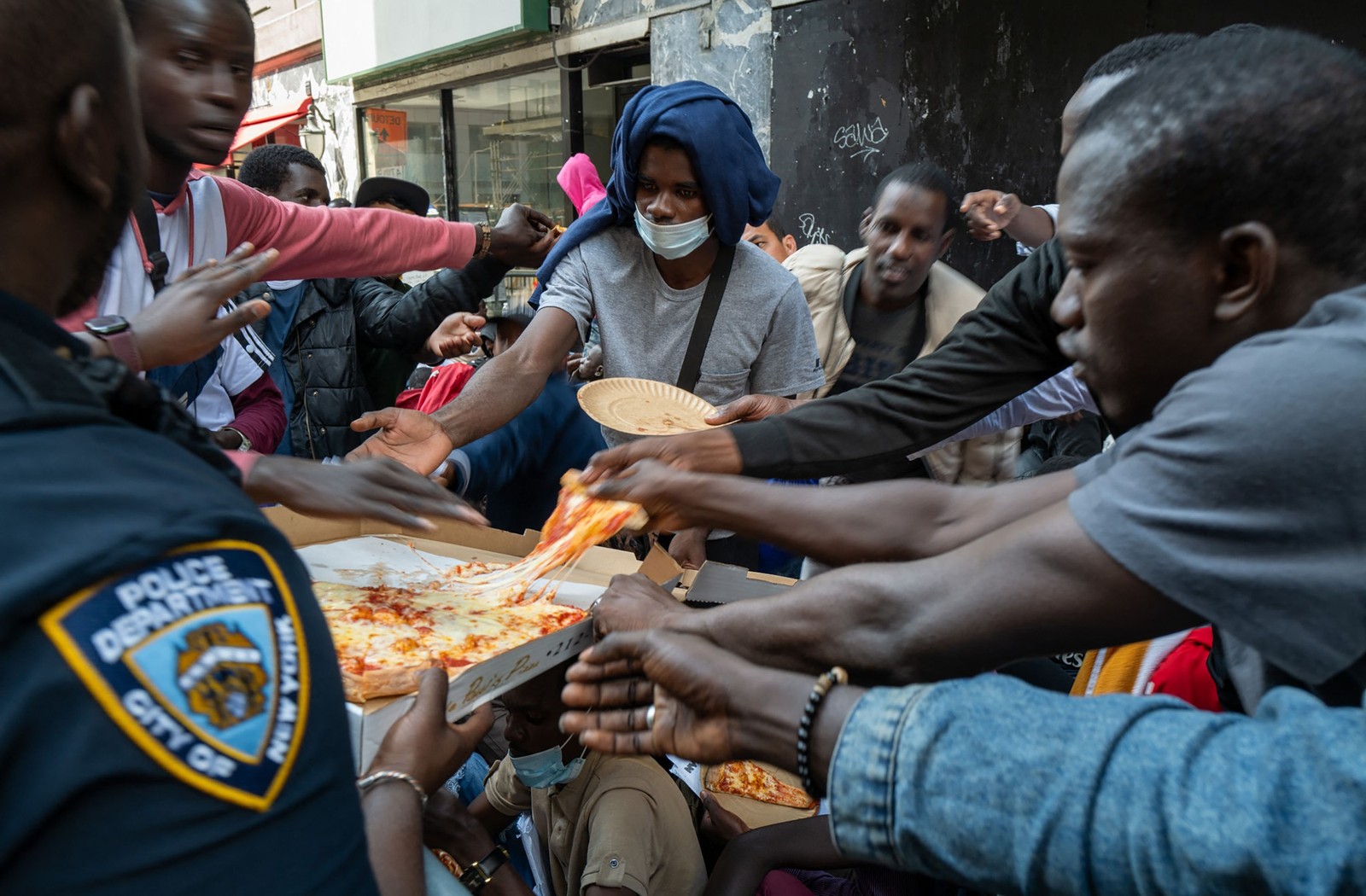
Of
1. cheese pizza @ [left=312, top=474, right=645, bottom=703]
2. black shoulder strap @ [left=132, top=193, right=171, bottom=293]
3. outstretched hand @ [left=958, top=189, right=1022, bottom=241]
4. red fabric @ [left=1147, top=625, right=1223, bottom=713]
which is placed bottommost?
cheese pizza @ [left=312, top=474, right=645, bottom=703]

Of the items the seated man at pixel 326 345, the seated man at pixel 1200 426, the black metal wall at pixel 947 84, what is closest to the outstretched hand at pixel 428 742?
the seated man at pixel 1200 426

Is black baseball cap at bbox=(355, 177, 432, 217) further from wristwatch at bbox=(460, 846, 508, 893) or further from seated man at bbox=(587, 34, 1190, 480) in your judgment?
wristwatch at bbox=(460, 846, 508, 893)

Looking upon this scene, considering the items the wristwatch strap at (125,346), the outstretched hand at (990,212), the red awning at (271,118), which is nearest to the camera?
the wristwatch strap at (125,346)

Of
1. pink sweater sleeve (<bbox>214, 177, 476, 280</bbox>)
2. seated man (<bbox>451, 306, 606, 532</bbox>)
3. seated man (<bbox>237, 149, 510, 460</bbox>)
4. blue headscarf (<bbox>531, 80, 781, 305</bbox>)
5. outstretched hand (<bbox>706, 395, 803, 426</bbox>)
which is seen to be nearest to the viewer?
pink sweater sleeve (<bbox>214, 177, 476, 280</bbox>)

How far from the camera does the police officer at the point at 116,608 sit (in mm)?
669

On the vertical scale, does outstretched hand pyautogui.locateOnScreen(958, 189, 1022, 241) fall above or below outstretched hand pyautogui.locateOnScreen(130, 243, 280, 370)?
above

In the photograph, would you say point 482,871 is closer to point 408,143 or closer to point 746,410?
point 746,410

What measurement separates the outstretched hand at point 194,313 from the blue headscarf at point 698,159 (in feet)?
4.25

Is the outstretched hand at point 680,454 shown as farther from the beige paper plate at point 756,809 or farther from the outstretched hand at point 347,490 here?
the beige paper plate at point 756,809

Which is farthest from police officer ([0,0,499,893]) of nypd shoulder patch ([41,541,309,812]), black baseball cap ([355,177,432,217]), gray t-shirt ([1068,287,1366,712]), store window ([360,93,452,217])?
store window ([360,93,452,217])

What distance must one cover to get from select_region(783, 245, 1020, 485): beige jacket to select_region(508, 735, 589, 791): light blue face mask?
191 cm

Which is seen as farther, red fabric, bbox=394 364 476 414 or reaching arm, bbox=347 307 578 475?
red fabric, bbox=394 364 476 414

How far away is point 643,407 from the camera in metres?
2.96

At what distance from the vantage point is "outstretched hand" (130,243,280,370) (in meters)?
2.06
